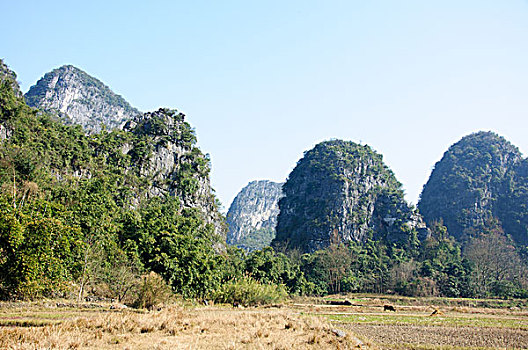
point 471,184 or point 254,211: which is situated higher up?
point 471,184

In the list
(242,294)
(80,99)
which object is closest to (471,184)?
(242,294)

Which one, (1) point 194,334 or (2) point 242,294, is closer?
(1) point 194,334

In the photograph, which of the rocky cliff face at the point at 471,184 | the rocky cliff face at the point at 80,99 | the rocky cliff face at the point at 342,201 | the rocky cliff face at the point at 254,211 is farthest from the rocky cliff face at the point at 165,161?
the rocky cliff face at the point at 254,211

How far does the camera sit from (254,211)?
16962cm

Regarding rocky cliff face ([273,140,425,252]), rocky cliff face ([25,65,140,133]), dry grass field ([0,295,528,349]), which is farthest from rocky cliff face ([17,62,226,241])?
rocky cliff face ([25,65,140,133])

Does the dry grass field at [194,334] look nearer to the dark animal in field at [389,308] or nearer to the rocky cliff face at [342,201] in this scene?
the dark animal in field at [389,308]

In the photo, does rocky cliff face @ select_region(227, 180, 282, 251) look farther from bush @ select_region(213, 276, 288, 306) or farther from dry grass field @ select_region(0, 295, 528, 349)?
dry grass field @ select_region(0, 295, 528, 349)

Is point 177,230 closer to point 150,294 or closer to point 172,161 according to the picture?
point 150,294

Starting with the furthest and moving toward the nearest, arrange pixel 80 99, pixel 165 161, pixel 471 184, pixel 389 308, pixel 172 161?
pixel 80 99 → pixel 471 184 → pixel 172 161 → pixel 165 161 → pixel 389 308

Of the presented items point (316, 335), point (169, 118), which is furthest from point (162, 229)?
point (169, 118)

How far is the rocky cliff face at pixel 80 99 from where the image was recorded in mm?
104312

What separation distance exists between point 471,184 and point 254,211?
322 ft

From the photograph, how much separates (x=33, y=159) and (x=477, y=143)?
103 meters

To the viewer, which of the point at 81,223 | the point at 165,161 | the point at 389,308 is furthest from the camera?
the point at 165,161
